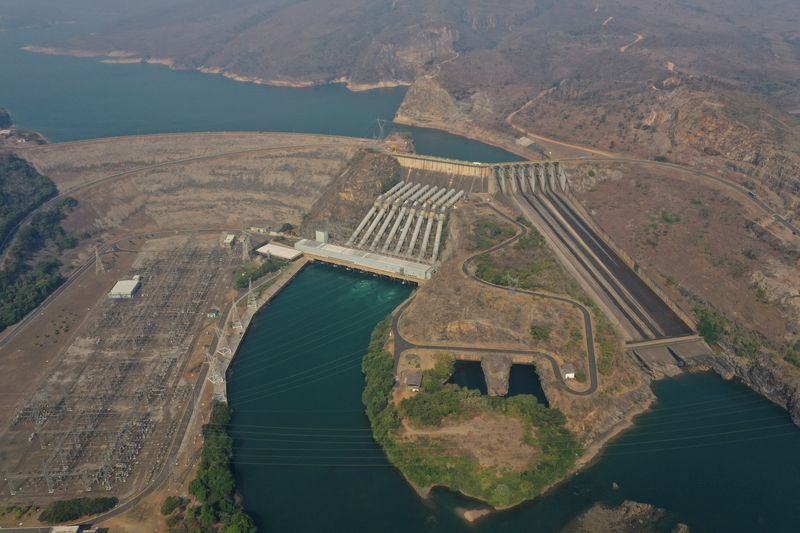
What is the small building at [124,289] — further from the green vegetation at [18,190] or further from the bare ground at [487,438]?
the bare ground at [487,438]

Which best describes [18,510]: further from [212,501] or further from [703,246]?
[703,246]

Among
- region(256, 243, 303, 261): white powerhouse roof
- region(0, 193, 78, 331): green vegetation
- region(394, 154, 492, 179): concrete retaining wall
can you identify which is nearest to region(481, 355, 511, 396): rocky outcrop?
region(256, 243, 303, 261): white powerhouse roof

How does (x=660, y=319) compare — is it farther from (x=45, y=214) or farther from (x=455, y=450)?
(x=45, y=214)

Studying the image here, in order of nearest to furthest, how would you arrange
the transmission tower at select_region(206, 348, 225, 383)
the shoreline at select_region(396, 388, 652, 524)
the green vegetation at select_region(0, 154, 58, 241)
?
the shoreline at select_region(396, 388, 652, 524) → the transmission tower at select_region(206, 348, 225, 383) → the green vegetation at select_region(0, 154, 58, 241)

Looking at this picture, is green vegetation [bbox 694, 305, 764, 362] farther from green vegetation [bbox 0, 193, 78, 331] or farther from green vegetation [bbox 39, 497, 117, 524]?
green vegetation [bbox 0, 193, 78, 331]

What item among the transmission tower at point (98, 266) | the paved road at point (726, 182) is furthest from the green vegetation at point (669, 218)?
the transmission tower at point (98, 266)
